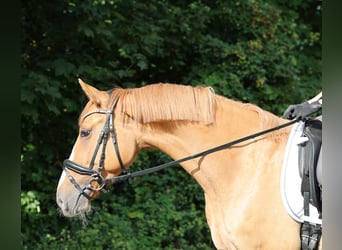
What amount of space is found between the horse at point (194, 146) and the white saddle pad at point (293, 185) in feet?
0.18

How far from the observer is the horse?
2.61m

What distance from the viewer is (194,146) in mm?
2789

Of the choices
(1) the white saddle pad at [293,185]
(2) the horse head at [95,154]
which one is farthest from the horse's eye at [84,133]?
(1) the white saddle pad at [293,185]

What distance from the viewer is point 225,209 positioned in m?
2.67

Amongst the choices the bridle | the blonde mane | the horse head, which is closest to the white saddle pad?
the bridle

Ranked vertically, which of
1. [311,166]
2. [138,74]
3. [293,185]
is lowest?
[293,185]

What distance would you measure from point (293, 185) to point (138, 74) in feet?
15.2

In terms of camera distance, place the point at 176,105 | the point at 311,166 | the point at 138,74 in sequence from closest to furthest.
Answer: the point at 311,166 → the point at 176,105 → the point at 138,74

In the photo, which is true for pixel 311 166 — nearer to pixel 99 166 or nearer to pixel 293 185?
pixel 293 185

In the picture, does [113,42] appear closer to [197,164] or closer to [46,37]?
[46,37]

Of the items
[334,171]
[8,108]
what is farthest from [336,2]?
[8,108]

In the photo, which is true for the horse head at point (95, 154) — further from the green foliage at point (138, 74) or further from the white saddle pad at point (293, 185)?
the green foliage at point (138, 74)

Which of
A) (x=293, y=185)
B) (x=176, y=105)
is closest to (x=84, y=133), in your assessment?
(x=176, y=105)

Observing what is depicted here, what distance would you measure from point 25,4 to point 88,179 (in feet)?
12.0
